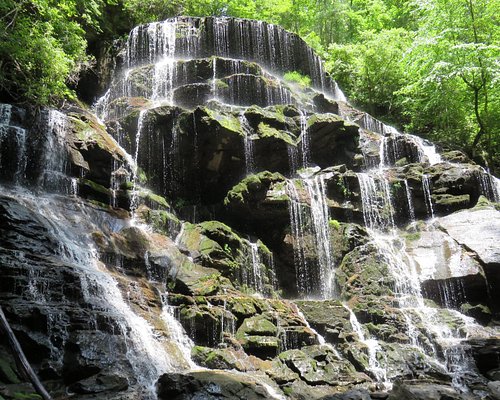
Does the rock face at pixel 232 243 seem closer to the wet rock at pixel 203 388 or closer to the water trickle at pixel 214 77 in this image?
the wet rock at pixel 203 388

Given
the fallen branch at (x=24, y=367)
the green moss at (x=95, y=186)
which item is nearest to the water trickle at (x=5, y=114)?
the green moss at (x=95, y=186)

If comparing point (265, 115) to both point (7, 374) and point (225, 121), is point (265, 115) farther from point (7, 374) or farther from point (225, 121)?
point (7, 374)

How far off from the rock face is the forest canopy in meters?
1.85

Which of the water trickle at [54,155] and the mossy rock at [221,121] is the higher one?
the mossy rock at [221,121]

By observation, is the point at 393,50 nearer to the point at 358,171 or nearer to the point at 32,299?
the point at 358,171

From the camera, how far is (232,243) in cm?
1375

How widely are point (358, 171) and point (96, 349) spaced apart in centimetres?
1422

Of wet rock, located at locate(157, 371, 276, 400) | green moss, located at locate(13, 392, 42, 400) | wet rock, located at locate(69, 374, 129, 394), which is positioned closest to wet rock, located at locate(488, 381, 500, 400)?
wet rock, located at locate(157, 371, 276, 400)

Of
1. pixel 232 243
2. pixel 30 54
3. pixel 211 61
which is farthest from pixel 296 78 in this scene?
pixel 30 54

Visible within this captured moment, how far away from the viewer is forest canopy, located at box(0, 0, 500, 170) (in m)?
13.4

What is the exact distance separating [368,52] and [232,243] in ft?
54.8

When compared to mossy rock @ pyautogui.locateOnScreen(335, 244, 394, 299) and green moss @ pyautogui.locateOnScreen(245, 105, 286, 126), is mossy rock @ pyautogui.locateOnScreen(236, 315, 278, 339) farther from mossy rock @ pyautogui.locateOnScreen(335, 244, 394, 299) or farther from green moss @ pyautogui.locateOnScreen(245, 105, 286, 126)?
green moss @ pyautogui.locateOnScreen(245, 105, 286, 126)

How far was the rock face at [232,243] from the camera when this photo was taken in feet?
25.5

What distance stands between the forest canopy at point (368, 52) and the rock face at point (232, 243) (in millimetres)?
1851
